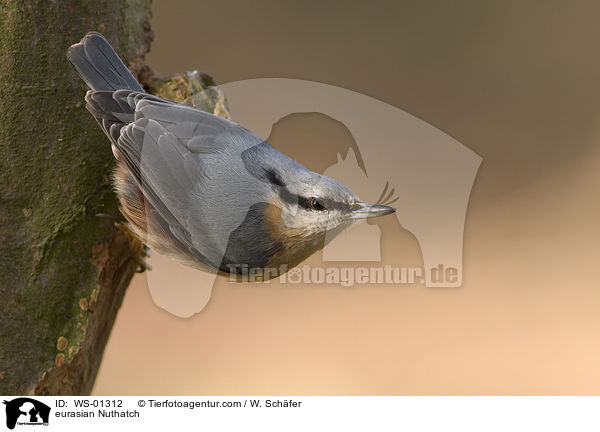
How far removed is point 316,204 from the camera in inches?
51.8

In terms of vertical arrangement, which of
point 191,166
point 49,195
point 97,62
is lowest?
point 49,195

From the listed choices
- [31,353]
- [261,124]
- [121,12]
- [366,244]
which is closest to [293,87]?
[261,124]

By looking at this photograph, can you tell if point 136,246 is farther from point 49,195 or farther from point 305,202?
point 305,202

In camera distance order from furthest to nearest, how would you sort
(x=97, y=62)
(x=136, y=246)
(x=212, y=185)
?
(x=136, y=246), (x=212, y=185), (x=97, y=62)

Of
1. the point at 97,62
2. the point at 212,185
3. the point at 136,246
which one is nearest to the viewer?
the point at 97,62

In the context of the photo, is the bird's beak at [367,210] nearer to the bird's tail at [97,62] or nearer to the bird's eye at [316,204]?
the bird's eye at [316,204]

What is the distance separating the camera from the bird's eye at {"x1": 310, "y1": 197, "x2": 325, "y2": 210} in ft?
4.29

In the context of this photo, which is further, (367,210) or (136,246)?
(136,246)

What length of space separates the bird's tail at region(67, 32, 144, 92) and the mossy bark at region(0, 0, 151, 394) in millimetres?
33
